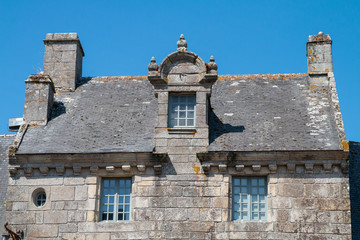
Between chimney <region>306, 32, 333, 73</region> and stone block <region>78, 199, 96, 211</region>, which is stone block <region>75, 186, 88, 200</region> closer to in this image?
stone block <region>78, 199, 96, 211</region>

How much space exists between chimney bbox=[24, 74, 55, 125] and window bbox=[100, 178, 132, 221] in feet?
9.39

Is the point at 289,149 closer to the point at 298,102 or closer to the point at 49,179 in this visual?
the point at 298,102

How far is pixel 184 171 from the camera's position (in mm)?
16844

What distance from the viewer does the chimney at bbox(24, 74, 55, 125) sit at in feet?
61.4

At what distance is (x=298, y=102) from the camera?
1902 cm

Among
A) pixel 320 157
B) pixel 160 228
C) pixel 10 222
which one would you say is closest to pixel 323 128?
pixel 320 157

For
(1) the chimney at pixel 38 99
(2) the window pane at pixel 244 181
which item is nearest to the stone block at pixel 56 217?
(1) the chimney at pixel 38 99

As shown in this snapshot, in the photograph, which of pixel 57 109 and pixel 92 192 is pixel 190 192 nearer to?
pixel 92 192

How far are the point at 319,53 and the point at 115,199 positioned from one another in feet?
24.6

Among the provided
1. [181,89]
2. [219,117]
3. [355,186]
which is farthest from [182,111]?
[355,186]

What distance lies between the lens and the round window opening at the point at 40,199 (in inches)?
669

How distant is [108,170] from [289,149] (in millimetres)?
4153

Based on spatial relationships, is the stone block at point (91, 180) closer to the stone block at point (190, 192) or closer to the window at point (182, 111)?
the stone block at point (190, 192)

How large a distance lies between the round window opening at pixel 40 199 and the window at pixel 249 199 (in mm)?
4396
